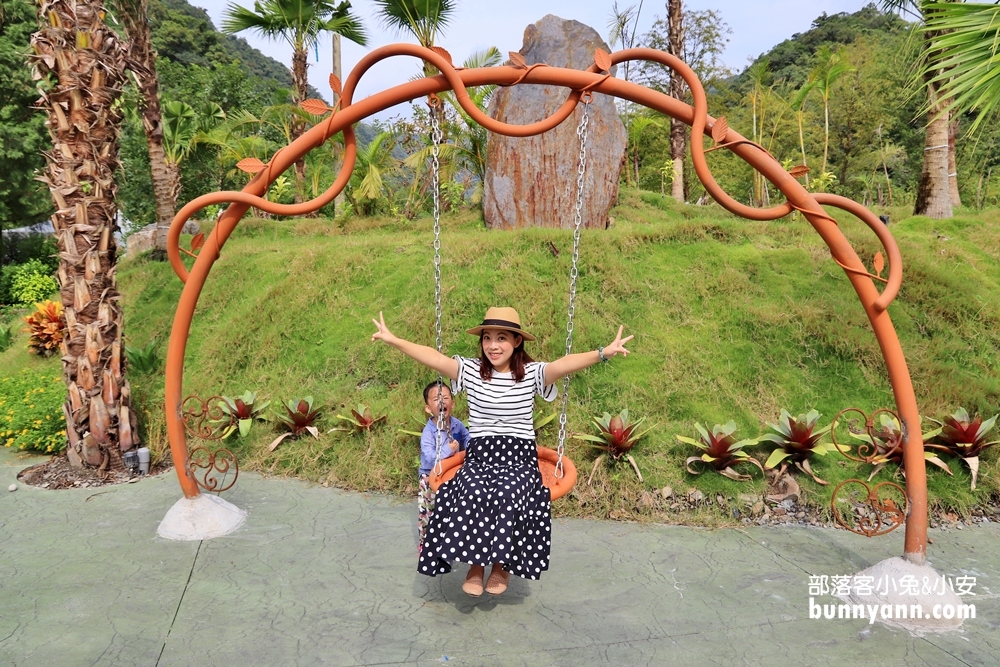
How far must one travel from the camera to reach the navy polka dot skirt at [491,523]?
9.53 feet

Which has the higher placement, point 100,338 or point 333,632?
point 100,338

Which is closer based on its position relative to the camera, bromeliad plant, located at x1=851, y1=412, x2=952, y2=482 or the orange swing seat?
the orange swing seat

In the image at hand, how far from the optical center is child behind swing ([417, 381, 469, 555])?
130 inches

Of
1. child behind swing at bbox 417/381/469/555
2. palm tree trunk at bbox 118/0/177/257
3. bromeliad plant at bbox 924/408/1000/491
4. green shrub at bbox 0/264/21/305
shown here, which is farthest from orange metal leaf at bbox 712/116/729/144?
green shrub at bbox 0/264/21/305

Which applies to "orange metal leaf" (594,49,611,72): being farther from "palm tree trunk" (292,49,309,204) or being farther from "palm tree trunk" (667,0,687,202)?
"palm tree trunk" (292,49,309,204)

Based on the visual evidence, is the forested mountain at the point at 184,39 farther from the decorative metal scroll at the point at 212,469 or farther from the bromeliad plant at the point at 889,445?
the bromeliad plant at the point at 889,445

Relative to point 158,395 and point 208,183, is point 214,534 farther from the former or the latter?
point 208,183

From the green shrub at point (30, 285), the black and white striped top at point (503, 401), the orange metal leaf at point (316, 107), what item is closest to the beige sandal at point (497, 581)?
the black and white striped top at point (503, 401)

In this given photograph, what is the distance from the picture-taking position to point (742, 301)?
20.1 feet

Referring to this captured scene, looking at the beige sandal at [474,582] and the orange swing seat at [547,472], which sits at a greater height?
the orange swing seat at [547,472]

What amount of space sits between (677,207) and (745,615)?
799 centimetres

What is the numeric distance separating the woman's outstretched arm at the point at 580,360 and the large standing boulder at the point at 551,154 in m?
4.96

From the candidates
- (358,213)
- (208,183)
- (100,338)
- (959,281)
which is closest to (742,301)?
(959,281)

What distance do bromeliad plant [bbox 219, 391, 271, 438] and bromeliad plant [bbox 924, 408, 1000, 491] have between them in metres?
5.22
